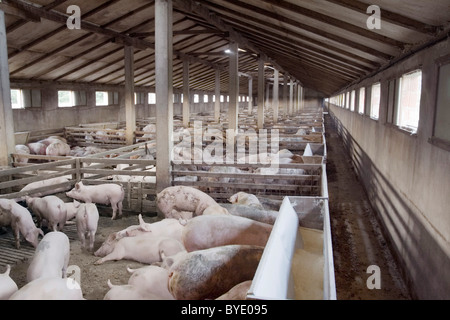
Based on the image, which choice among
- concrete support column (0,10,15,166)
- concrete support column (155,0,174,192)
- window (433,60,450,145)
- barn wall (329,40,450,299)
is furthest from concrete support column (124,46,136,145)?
window (433,60,450,145)

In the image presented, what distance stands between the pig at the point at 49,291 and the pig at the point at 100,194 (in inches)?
152

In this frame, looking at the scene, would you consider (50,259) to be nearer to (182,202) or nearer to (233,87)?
(182,202)

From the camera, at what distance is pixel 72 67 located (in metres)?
16.2

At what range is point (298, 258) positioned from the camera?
4.27 meters

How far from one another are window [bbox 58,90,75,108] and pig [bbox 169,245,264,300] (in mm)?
16931

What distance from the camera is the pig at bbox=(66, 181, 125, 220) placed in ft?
23.6

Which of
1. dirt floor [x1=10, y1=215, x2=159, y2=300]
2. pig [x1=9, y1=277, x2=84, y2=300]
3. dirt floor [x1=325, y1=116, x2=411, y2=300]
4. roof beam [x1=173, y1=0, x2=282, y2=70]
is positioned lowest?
dirt floor [x1=325, y1=116, x2=411, y2=300]

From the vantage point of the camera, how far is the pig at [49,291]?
10.7 ft

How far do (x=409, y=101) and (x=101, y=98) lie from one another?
18111 millimetres

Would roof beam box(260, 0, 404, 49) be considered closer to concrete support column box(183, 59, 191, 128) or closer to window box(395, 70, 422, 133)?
window box(395, 70, 422, 133)

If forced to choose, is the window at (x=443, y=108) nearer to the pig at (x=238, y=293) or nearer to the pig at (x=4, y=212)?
the pig at (x=238, y=293)

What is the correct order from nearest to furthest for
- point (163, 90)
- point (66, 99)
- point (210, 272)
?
point (210, 272), point (163, 90), point (66, 99)

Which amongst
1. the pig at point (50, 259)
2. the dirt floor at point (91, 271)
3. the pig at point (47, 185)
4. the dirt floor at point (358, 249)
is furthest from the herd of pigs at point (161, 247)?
the dirt floor at point (358, 249)

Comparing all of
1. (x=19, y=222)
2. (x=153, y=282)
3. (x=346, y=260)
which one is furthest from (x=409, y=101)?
(x=19, y=222)
